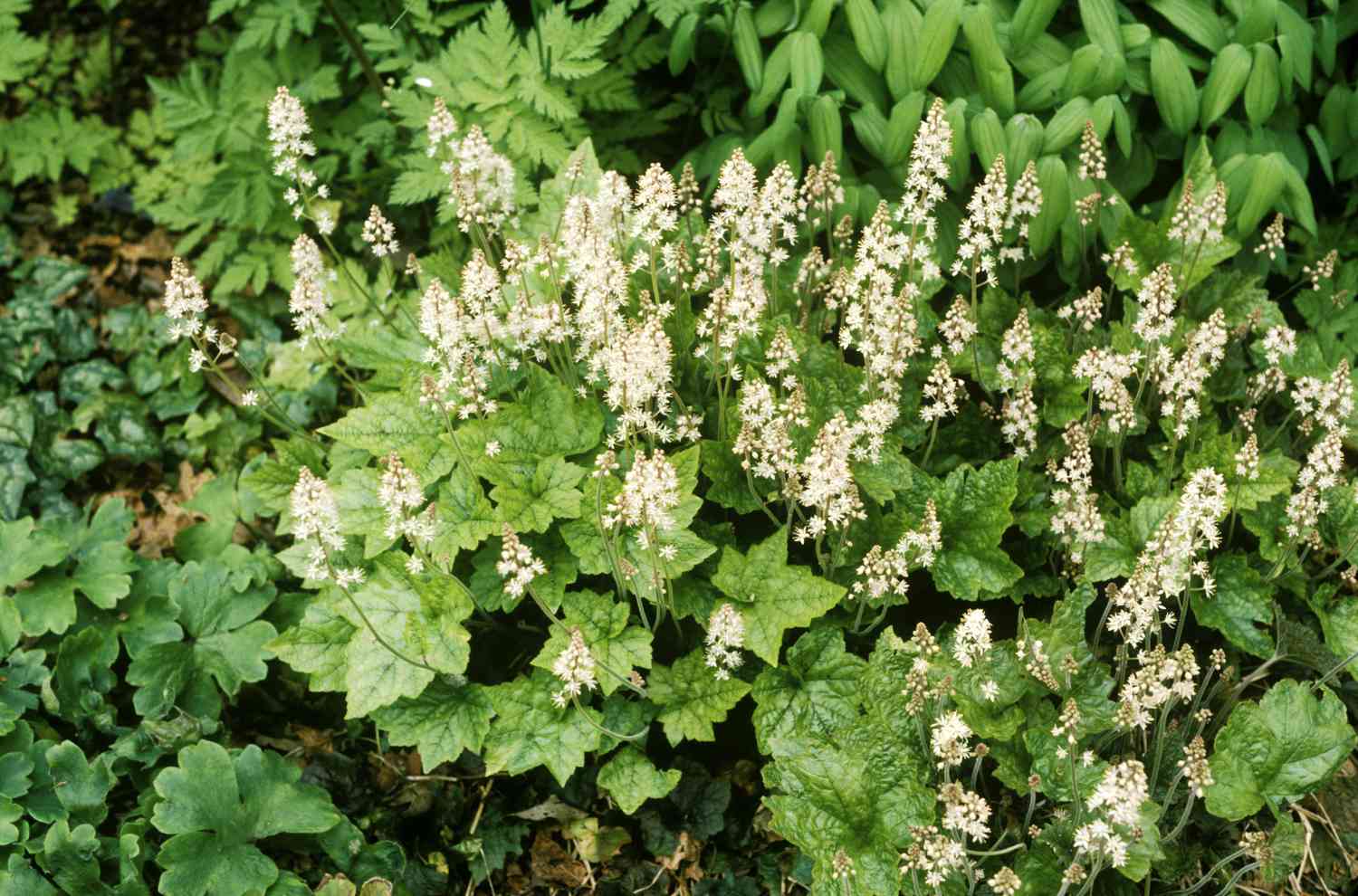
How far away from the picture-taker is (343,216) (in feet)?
17.6

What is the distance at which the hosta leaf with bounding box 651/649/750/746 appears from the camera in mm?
3191

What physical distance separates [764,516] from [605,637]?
0.77 metres

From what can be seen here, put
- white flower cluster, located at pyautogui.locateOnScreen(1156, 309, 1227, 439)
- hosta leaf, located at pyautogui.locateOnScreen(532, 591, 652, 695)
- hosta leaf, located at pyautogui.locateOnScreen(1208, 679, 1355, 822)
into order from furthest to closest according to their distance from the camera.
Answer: white flower cluster, located at pyautogui.locateOnScreen(1156, 309, 1227, 439) < hosta leaf, located at pyautogui.locateOnScreen(532, 591, 652, 695) < hosta leaf, located at pyautogui.locateOnScreen(1208, 679, 1355, 822)

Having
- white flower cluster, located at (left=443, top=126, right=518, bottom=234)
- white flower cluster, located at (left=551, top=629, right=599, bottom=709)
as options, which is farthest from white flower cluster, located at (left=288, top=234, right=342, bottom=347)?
white flower cluster, located at (left=551, top=629, right=599, bottom=709)

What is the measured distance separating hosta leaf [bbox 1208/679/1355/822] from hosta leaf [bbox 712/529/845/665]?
42.8 inches

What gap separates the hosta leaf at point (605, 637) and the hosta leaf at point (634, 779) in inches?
8.6

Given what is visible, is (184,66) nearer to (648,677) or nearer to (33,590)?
(33,590)

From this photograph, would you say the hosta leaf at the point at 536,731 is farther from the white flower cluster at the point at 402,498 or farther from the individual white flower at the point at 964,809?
the individual white flower at the point at 964,809

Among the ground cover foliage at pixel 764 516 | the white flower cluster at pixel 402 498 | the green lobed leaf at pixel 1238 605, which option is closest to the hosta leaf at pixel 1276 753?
the ground cover foliage at pixel 764 516

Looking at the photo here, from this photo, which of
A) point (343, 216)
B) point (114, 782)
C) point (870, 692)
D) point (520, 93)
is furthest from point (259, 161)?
point (870, 692)

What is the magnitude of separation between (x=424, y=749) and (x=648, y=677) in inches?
26.3

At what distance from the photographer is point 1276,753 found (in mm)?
2996

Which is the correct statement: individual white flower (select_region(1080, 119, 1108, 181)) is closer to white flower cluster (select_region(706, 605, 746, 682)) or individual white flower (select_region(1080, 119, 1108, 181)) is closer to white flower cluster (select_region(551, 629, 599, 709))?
white flower cluster (select_region(706, 605, 746, 682))

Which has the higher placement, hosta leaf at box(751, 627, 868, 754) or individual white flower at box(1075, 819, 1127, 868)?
individual white flower at box(1075, 819, 1127, 868)
